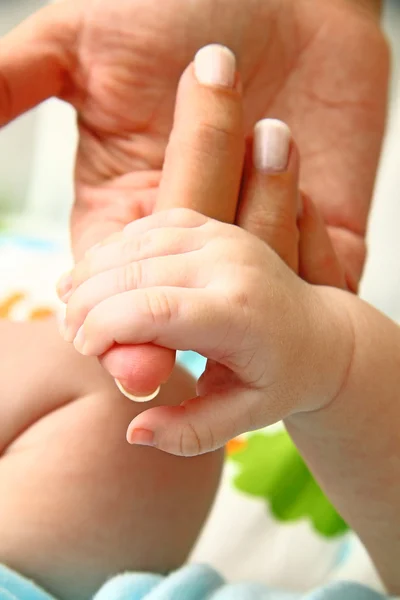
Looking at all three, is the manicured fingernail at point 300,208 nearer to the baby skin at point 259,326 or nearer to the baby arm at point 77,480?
the baby skin at point 259,326

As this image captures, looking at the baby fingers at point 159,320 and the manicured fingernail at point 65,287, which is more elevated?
the baby fingers at point 159,320

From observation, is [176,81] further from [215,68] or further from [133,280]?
[133,280]

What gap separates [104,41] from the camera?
2.14 ft

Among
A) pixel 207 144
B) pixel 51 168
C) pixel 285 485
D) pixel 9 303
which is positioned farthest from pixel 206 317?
pixel 51 168

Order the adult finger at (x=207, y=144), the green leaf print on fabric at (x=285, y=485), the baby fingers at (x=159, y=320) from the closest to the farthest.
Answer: the baby fingers at (x=159, y=320), the adult finger at (x=207, y=144), the green leaf print on fabric at (x=285, y=485)

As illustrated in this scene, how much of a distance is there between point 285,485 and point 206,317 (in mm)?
478

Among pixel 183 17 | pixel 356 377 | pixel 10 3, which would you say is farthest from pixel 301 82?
pixel 10 3

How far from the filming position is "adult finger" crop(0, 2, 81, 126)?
23.9 inches

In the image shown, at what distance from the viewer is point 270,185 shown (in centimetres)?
51

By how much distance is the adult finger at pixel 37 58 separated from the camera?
61cm

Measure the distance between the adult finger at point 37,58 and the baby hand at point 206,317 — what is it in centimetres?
25

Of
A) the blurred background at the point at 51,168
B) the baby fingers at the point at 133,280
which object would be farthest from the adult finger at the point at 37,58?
the blurred background at the point at 51,168

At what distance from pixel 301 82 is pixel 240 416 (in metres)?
0.46

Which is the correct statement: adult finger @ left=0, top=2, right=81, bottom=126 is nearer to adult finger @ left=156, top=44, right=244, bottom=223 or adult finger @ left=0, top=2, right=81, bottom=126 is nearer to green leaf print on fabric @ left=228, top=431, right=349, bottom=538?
adult finger @ left=156, top=44, right=244, bottom=223
